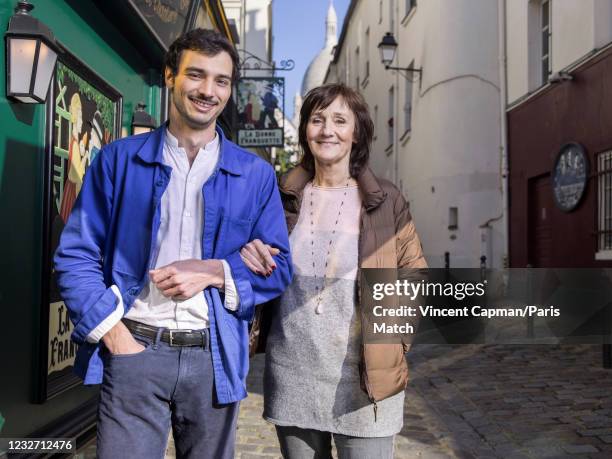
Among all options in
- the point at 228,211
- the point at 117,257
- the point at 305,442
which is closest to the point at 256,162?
the point at 228,211

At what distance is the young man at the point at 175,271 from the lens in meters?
1.83

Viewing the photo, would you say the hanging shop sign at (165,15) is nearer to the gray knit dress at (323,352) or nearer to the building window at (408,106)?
the gray knit dress at (323,352)

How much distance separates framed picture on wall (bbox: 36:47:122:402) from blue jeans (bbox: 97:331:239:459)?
1.88m

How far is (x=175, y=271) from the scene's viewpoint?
71.2 inches

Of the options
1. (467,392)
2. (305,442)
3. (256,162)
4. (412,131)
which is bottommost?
(467,392)

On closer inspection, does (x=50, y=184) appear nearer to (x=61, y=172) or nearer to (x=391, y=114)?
(x=61, y=172)

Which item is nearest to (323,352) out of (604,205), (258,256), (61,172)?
(258,256)

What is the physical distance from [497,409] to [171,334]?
3.87 m

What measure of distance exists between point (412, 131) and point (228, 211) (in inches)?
623

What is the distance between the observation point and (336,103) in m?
2.34

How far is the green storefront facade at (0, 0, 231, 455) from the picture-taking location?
3168 millimetres

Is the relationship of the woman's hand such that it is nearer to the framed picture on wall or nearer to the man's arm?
the man's arm

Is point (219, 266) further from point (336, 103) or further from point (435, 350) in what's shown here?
point (435, 350)

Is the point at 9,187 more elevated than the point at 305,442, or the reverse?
the point at 9,187
